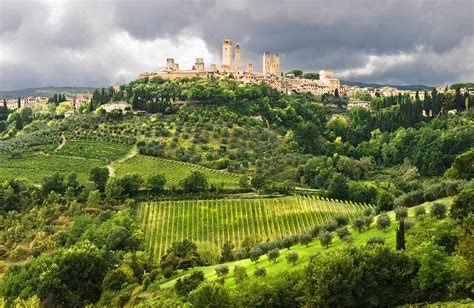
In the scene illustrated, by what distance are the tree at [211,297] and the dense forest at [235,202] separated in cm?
9

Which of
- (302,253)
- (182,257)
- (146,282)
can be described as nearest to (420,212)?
(302,253)

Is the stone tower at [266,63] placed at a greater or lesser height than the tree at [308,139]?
greater

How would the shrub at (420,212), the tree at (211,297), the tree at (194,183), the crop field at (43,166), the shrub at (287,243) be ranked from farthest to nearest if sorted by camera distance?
1. the crop field at (43,166)
2. the tree at (194,183)
3. the shrub at (287,243)
4. the shrub at (420,212)
5. the tree at (211,297)

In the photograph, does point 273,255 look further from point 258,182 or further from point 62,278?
point 258,182

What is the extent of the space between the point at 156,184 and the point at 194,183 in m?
5.00

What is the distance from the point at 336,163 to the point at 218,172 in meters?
20.4

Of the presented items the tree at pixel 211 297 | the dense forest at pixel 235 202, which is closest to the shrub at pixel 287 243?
the dense forest at pixel 235 202

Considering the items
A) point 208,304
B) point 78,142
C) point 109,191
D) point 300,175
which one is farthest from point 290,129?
point 208,304

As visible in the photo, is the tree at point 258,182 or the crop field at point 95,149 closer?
the tree at point 258,182

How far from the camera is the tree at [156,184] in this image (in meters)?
61.3

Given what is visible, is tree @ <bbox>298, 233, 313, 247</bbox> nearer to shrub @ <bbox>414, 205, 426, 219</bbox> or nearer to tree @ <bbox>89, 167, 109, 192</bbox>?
shrub @ <bbox>414, 205, 426, 219</bbox>

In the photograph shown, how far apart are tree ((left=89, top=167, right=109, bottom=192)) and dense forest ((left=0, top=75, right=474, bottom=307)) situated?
0.14 m

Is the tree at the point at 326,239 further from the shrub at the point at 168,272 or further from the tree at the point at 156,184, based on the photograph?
the tree at the point at 156,184

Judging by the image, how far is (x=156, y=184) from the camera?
61281 mm
